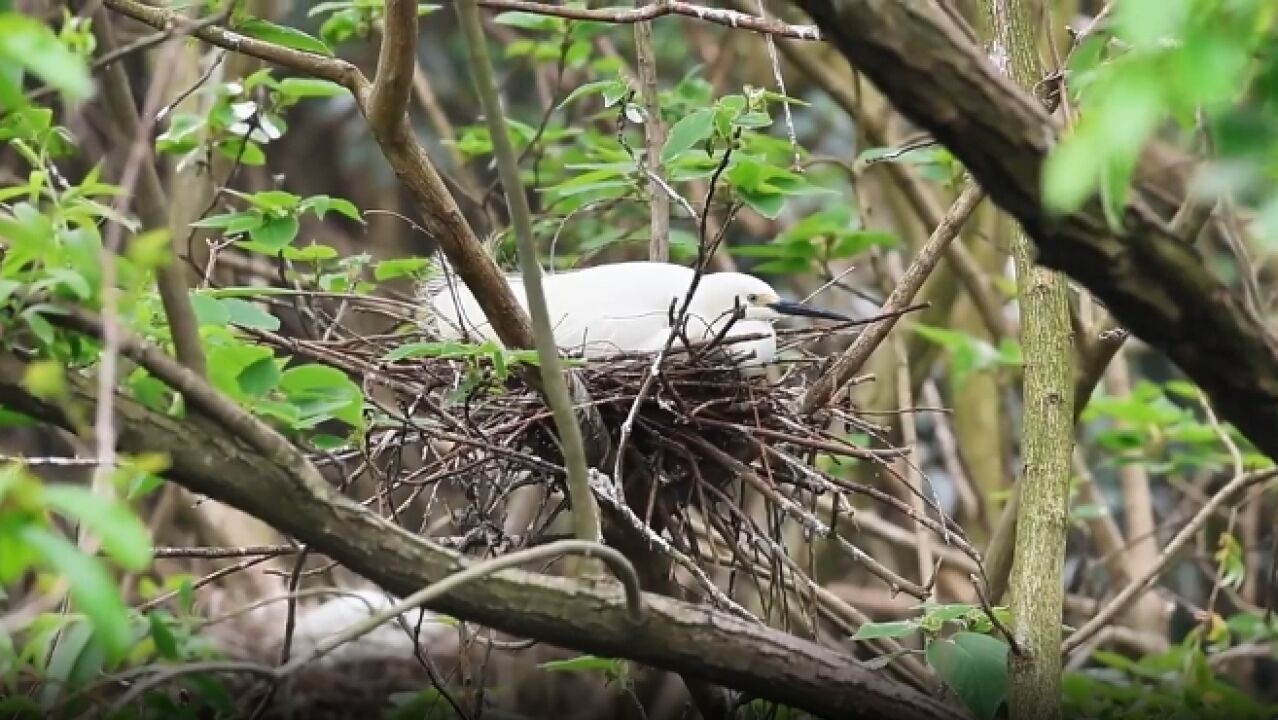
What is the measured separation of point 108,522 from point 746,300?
1693 millimetres

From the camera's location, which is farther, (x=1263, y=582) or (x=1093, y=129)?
(x=1263, y=582)

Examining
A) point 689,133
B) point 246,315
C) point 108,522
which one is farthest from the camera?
point 689,133

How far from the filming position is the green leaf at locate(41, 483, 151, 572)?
0.74 meters

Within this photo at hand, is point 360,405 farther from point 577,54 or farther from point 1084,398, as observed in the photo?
point 577,54

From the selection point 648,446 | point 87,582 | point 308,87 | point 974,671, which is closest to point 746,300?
point 648,446

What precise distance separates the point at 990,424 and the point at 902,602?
19.9 inches

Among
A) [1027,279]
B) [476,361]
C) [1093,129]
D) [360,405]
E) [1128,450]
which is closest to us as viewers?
[1093,129]

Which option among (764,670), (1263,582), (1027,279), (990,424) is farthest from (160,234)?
(1263,582)

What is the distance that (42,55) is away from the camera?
745 mm

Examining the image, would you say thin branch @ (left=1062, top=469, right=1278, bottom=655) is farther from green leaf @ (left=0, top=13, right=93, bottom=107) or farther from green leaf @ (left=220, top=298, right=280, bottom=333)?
green leaf @ (left=0, top=13, right=93, bottom=107)

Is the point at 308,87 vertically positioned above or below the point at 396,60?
above

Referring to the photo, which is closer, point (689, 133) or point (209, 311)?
point (209, 311)

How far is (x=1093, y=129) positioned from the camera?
71cm

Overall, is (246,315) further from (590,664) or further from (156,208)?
(590,664)
